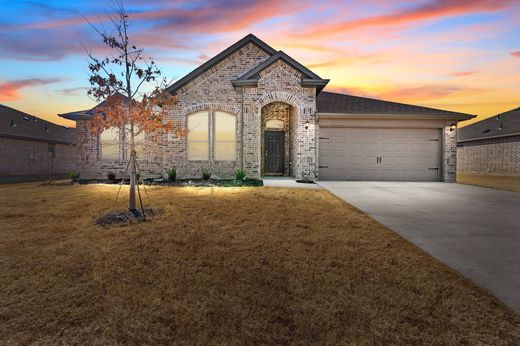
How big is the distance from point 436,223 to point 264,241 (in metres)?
4.03

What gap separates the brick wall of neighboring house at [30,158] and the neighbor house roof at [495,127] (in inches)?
1273

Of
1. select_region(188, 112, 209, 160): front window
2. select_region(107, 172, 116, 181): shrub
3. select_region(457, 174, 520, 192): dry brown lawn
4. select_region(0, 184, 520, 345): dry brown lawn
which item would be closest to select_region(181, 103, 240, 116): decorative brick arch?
select_region(188, 112, 209, 160): front window

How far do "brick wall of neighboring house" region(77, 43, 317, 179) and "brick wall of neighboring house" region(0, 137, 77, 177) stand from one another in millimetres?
8201

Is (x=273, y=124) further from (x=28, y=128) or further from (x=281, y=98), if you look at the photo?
(x=28, y=128)

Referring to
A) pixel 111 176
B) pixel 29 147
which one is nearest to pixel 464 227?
pixel 111 176

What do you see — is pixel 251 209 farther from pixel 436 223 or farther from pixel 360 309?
pixel 360 309

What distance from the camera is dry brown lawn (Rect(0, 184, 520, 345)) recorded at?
2.75 meters

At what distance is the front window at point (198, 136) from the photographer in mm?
15336

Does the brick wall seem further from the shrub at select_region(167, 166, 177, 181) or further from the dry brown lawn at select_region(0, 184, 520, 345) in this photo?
the shrub at select_region(167, 166, 177, 181)

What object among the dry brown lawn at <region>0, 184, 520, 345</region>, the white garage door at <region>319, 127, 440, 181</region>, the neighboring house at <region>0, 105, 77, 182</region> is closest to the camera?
the dry brown lawn at <region>0, 184, 520, 345</region>

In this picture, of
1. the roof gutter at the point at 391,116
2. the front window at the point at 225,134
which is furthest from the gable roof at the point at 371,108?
the front window at the point at 225,134

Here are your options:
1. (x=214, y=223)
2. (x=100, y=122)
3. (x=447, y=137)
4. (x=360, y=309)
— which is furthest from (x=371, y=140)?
(x=360, y=309)

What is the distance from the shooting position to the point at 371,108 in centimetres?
1614

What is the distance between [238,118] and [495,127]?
23844 mm
